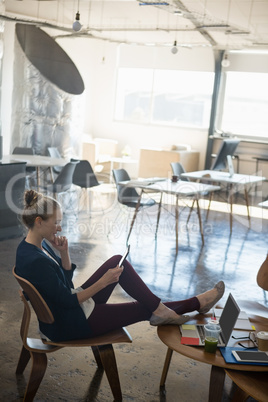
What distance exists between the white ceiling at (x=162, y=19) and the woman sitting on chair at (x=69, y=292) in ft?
21.1

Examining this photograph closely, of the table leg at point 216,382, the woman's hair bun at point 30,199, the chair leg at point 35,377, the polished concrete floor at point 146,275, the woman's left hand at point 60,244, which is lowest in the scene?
the polished concrete floor at point 146,275

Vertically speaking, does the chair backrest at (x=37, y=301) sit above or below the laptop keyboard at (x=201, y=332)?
above

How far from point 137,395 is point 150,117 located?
11.2m

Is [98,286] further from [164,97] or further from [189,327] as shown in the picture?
[164,97]

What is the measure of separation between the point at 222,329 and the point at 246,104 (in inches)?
405

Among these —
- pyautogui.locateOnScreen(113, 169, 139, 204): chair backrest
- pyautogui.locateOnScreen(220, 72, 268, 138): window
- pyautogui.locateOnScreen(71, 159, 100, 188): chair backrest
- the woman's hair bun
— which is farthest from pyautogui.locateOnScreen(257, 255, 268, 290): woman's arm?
pyautogui.locateOnScreen(220, 72, 268, 138): window

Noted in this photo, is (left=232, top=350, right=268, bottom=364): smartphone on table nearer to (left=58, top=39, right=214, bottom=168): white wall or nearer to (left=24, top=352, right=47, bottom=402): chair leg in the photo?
(left=24, top=352, right=47, bottom=402): chair leg

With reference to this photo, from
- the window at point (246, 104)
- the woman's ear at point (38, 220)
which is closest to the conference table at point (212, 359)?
the woman's ear at point (38, 220)

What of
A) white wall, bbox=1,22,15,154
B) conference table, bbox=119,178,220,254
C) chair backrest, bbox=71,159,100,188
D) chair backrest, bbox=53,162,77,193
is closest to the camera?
conference table, bbox=119,178,220,254

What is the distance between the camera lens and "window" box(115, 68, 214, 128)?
513 inches

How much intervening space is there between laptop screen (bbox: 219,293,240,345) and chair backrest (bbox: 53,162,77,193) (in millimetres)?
4919

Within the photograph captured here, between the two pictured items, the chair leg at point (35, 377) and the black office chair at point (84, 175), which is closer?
the chair leg at point (35, 377)

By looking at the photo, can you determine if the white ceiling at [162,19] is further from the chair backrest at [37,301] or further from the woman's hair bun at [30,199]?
the chair backrest at [37,301]

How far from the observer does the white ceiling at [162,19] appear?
9.44 m
